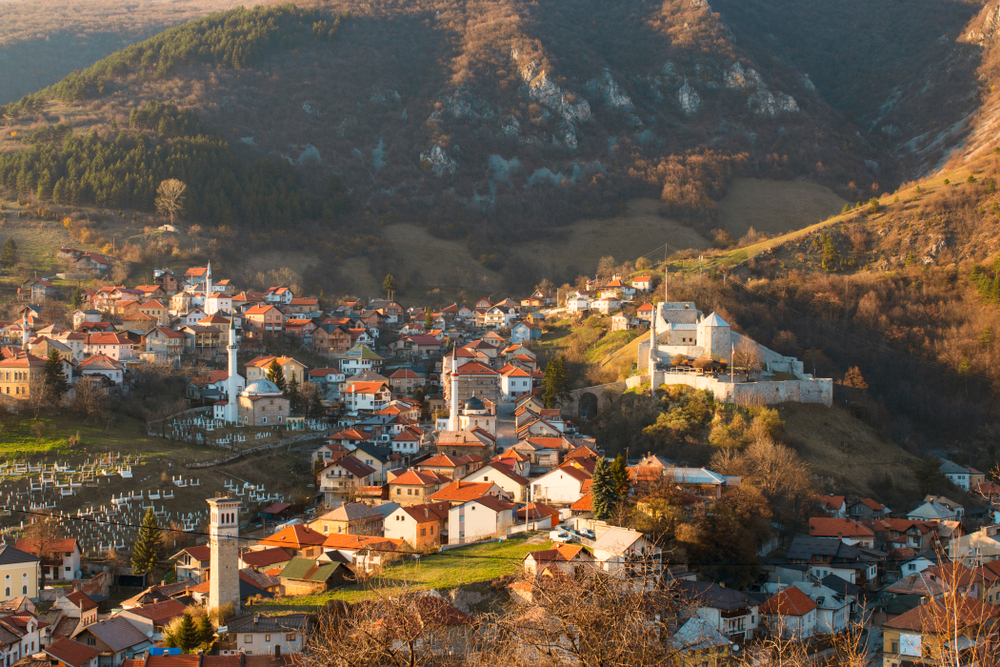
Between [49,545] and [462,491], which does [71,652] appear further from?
[462,491]

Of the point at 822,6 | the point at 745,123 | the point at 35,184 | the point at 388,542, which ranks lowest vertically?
the point at 388,542

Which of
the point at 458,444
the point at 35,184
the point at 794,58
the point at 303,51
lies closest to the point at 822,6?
the point at 794,58

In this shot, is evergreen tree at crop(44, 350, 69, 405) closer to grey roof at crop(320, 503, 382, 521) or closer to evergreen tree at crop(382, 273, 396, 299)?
grey roof at crop(320, 503, 382, 521)

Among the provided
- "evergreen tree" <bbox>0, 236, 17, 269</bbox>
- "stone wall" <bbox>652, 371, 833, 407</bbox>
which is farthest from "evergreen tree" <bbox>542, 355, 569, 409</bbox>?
"evergreen tree" <bbox>0, 236, 17, 269</bbox>

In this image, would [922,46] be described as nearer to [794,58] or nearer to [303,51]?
[794,58]

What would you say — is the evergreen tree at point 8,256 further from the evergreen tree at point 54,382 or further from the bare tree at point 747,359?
the bare tree at point 747,359

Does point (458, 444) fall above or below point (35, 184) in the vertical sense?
below
